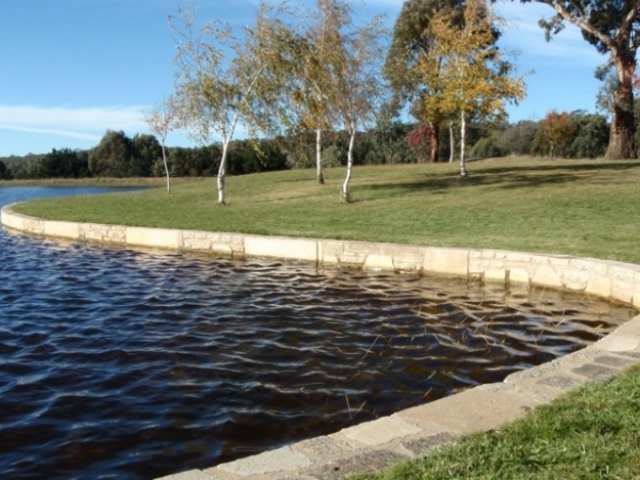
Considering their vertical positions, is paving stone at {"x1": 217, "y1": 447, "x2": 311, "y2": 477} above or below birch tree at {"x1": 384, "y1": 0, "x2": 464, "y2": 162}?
below

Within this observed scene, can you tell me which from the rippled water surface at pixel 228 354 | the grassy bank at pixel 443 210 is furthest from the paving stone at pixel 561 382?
the grassy bank at pixel 443 210

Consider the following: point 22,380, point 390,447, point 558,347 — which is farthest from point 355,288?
point 390,447

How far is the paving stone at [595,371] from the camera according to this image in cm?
432

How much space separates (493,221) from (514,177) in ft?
33.7

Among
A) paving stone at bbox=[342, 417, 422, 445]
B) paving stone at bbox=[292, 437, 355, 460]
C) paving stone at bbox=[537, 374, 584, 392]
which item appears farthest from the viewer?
paving stone at bbox=[537, 374, 584, 392]

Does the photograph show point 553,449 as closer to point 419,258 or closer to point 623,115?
point 419,258

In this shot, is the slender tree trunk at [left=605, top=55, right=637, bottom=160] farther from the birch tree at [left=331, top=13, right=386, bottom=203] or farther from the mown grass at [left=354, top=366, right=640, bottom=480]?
the mown grass at [left=354, top=366, right=640, bottom=480]

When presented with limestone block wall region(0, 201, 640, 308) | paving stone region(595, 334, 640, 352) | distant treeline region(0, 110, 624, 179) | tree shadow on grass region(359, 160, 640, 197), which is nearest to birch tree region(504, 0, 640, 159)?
tree shadow on grass region(359, 160, 640, 197)

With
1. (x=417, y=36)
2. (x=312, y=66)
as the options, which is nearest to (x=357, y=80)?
(x=312, y=66)

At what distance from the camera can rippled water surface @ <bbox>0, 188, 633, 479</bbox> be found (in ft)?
13.8

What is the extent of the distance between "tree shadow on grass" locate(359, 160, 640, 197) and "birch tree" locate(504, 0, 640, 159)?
3.80 meters

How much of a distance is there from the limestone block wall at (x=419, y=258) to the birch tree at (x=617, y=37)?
865 inches

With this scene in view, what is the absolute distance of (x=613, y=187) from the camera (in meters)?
19.1

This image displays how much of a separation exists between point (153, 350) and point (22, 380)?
126 cm
